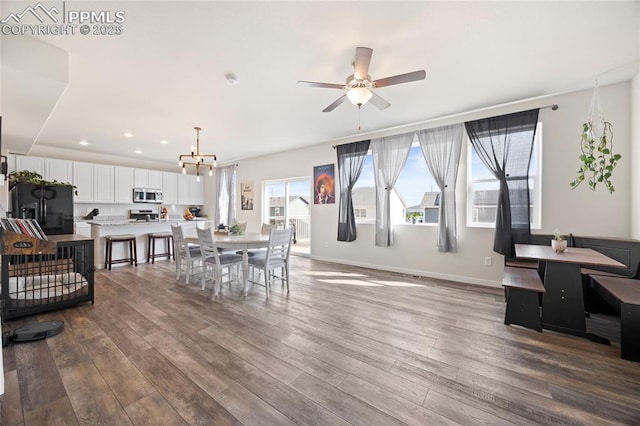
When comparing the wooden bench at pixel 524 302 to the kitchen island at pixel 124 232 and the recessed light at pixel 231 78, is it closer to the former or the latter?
the recessed light at pixel 231 78

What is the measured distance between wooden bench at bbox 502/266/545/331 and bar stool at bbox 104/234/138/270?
615 centimetres

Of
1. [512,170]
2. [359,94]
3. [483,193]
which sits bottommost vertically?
[483,193]

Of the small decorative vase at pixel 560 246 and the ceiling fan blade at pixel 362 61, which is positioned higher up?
the ceiling fan blade at pixel 362 61

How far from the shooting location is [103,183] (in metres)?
6.10

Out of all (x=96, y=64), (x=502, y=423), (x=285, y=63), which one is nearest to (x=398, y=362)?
(x=502, y=423)

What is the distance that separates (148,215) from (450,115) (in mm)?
7343

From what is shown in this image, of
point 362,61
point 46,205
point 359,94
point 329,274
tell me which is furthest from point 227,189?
point 362,61

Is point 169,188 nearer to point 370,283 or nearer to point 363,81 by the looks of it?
point 370,283

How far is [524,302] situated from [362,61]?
2749mm

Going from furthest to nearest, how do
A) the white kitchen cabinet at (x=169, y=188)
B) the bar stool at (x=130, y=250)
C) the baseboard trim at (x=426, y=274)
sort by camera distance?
the white kitchen cabinet at (x=169, y=188), the bar stool at (x=130, y=250), the baseboard trim at (x=426, y=274)

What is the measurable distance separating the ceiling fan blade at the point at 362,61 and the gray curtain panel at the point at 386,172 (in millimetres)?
2459

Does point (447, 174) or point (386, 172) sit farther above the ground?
point (386, 172)

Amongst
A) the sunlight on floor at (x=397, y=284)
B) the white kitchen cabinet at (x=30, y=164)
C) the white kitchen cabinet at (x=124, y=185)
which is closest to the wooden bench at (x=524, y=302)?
the sunlight on floor at (x=397, y=284)

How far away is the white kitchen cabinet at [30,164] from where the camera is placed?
16.8 feet
